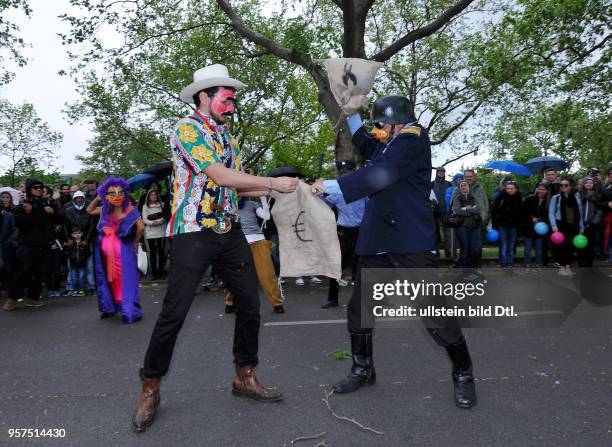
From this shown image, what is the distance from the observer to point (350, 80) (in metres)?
3.84

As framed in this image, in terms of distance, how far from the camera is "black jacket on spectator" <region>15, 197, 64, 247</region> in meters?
8.27

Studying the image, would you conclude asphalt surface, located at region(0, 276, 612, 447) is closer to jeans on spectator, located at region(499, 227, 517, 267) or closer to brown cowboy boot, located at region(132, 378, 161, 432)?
brown cowboy boot, located at region(132, 378, 161, 432)

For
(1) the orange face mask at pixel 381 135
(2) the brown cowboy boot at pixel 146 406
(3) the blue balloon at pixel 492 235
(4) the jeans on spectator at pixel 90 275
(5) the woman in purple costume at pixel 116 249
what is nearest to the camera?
(2) the brown cowboy boot at pixel 146 406

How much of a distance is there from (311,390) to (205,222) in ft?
5.01

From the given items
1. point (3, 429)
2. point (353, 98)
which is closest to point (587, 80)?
point (353, 98)

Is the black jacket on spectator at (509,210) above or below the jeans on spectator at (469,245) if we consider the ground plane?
above

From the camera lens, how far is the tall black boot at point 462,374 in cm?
347

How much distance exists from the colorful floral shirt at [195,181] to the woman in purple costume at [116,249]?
12.4ft

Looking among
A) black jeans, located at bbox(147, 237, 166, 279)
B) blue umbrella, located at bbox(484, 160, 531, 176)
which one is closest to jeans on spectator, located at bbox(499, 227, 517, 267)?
blue umbrella, located at bbox(484, 160, 531, 176)

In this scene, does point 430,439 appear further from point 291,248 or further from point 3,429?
point 3,429

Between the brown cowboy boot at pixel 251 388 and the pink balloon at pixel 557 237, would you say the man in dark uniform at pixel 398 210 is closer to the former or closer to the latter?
the brown cowboy boot at pixel 251 388

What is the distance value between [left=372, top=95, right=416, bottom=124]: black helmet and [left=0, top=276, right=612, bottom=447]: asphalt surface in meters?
2.00

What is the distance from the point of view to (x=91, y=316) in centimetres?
726

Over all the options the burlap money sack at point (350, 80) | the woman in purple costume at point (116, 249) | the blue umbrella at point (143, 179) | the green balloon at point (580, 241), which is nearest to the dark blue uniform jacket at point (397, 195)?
the burlap money sack at point (350, 80)
